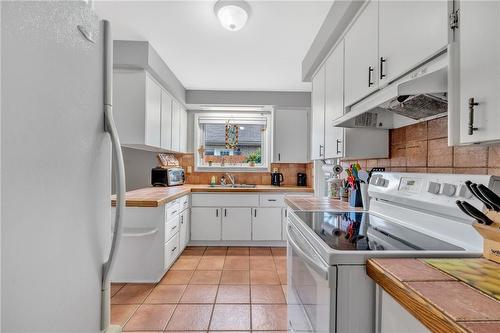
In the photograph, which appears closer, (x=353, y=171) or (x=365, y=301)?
(x=365, y=301)

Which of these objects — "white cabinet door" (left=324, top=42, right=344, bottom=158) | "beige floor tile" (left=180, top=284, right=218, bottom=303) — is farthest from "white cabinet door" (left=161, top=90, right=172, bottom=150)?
"white cabinet door" (left=324, top=42, right=344, bottom=158)

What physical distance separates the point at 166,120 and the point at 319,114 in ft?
6.17

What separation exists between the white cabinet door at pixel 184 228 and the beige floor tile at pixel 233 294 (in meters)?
1.00

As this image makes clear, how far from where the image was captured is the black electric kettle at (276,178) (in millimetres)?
4164

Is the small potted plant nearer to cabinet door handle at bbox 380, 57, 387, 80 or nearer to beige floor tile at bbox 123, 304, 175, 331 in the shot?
beige floor tile at bbox 123, 304, 175, 331

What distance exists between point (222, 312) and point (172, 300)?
1.58ft

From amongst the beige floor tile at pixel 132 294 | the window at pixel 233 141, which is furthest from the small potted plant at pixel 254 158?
the beige floor tile at pixel 132 294

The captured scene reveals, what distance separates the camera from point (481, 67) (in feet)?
2.66

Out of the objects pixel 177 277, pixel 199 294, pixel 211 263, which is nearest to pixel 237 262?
pixel 211 263

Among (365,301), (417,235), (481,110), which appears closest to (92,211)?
(365,301)

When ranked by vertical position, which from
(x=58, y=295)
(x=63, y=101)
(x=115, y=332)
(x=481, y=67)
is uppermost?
(x=481, y=67)

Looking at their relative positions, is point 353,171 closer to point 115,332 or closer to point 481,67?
point 481,67

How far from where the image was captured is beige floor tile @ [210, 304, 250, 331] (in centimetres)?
191

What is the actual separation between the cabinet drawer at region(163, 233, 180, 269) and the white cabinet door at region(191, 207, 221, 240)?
0.56 m
